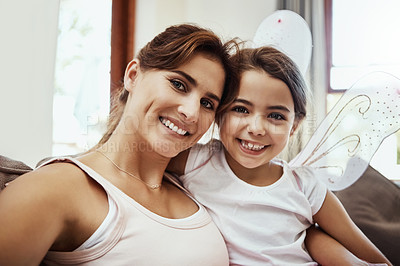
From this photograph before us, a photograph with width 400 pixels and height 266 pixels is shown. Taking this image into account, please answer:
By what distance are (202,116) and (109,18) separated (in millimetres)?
2595

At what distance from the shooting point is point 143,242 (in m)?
0.89

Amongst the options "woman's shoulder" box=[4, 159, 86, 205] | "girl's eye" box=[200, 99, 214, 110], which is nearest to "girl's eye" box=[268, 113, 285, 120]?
"girl's eye" box=[200, 99, 214, 110]

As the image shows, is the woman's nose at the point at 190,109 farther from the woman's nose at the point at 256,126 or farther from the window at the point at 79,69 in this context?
the window at the point at 79,69

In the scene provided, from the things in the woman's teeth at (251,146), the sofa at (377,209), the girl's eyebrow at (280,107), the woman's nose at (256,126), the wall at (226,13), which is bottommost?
the sofa at (377,209)

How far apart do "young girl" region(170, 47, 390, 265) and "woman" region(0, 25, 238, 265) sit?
8 cm

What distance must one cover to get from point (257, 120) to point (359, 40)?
9.36 feet

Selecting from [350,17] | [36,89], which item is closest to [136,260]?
[36,89]

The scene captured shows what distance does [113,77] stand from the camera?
11.2 feet

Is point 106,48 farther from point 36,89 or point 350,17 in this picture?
point 350,17

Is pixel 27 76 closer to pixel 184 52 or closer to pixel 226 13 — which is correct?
pixel 184 52

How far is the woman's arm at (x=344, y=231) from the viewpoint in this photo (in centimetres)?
127

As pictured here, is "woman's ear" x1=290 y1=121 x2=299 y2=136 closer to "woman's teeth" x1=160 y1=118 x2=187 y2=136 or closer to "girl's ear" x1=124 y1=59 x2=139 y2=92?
"woman's teeth" x1=160 y1=118 x2=187 y2=136

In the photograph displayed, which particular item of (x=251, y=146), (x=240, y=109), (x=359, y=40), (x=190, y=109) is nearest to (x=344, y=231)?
(x=251, y=146)

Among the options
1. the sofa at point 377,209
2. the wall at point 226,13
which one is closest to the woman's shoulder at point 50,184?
the sofa at point 377,209
